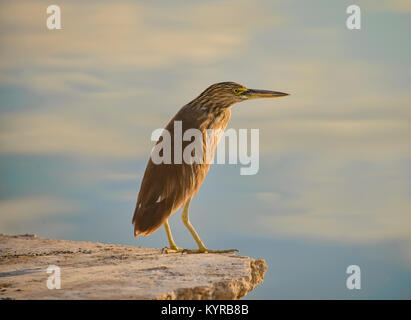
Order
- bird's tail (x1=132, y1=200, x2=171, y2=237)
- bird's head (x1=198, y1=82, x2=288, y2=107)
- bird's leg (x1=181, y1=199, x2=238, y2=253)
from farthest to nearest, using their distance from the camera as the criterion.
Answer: bird's head (x1=198, y1=82, x2=288, y2=107) → bird's leg (x1=181, y1=199, x2=238, y2=253) → bird's tail (x1=132, y1=200, x2=171, y2=237)

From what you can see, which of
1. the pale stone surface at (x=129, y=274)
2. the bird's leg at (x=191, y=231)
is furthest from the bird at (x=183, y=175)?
the pale stone surface at (x=129, y=274)

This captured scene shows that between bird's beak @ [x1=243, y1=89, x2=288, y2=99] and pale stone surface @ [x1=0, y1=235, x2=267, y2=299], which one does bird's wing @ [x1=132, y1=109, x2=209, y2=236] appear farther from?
bird's beak @ [x1=243, y1=89, x2=288, y2=99]

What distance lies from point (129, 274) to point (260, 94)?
350 cm

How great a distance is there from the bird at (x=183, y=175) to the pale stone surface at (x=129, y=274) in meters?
0.48

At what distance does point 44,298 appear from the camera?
18.0 ft

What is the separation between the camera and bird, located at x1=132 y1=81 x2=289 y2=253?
7488mm

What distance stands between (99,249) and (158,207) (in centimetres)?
210

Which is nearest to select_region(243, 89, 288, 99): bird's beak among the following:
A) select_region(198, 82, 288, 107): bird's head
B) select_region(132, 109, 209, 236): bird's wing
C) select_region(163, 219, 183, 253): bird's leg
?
select_region(198, 82, 288, 107): bird's head

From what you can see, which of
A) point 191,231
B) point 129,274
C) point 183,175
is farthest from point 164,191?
point 129,274
